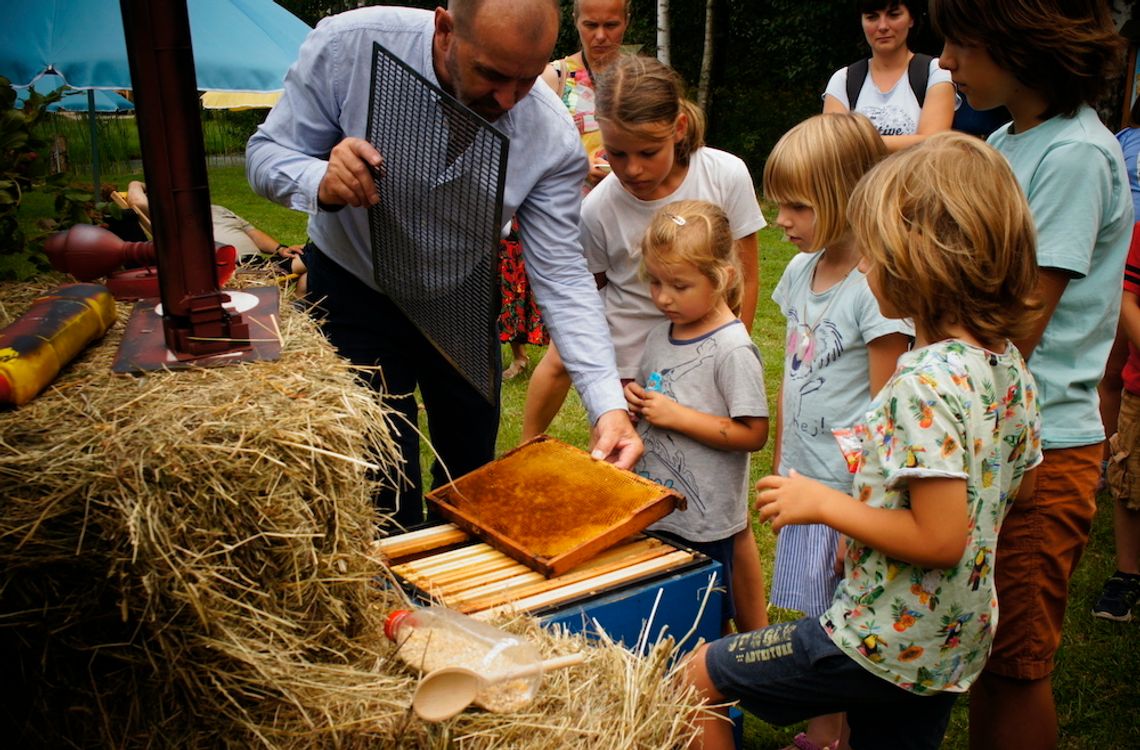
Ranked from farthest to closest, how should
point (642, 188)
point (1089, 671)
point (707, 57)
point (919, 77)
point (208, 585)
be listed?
point (707, 57) < point (919, 77) < point (1089, 671) < point (642, 188) < point (208, 585)

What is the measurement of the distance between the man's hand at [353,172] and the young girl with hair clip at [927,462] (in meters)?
1.06

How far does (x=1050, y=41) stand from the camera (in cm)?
200

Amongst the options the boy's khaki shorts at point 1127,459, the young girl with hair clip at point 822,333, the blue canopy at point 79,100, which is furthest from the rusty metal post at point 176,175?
the blue canopy at point 79,100

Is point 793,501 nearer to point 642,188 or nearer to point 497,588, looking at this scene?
point 497,588

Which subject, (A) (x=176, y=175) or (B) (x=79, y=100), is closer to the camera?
(A) (x=176, y=175)

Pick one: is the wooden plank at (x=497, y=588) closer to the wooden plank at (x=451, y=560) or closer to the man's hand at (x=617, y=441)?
the wooden plank at (x=451, y=560)

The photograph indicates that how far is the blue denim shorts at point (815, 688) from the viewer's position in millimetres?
1847

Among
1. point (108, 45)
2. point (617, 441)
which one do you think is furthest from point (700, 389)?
point (108, 45)

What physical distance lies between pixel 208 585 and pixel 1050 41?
1.89 metres

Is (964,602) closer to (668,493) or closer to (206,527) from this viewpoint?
(668,493)

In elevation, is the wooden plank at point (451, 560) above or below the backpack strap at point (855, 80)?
below

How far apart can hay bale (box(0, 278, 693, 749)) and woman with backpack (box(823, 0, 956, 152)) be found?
13.8 ft

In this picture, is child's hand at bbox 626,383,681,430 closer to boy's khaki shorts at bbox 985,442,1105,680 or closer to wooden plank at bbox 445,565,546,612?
wooden plank at bbox 445,565,546,612

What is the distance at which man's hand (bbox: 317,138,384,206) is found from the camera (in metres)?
2.20
